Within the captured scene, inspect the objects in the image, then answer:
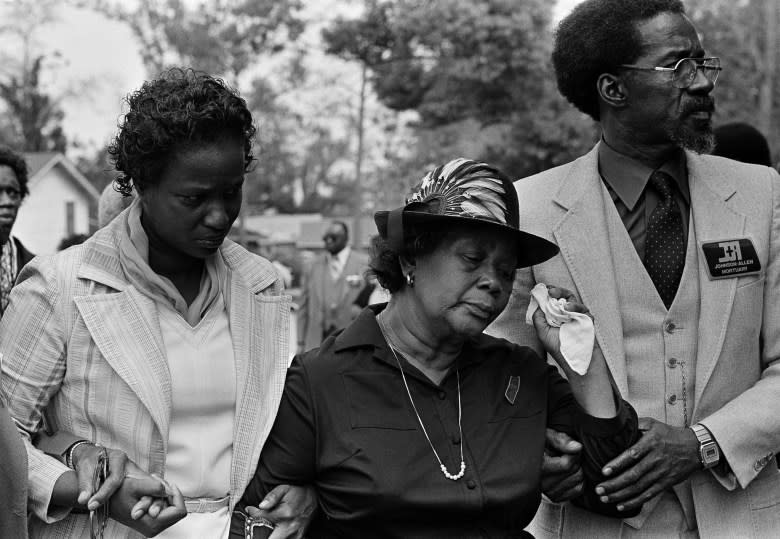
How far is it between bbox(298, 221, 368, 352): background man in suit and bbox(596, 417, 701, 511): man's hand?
30.4ft

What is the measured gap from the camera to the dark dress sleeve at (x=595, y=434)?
3.03 meters

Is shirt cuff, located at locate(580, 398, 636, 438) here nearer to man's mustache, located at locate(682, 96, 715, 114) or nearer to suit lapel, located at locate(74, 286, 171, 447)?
man's mustache, located at locate(682, 96, 715, 114)

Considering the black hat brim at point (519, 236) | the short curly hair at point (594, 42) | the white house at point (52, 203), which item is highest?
the short curly hair at point (594, 42)

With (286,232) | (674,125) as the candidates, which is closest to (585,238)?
(674,125)

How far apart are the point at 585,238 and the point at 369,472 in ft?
3.65

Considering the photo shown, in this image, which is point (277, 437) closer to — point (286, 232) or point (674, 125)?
point (674, 125)

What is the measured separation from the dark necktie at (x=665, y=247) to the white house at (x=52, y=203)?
37.5 m

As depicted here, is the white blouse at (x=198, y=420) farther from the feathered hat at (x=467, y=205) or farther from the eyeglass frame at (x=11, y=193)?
the eyeglass frame at (x=11, y=193)

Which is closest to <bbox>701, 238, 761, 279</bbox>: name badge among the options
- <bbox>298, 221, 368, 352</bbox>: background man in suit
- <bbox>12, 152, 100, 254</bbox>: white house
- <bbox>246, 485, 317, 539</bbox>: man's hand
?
<bbox>246, 485, 317, 539</bbox>: man's hand

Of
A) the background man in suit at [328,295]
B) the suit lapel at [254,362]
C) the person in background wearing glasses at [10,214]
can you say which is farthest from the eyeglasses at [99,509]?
the background man in suit at [328,295]

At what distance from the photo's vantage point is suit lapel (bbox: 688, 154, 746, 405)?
126 inches

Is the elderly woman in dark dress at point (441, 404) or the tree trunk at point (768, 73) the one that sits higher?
the tree trunk at point (768, 73)

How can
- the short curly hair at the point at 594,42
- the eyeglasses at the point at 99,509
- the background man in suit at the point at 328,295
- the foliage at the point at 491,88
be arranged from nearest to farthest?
the eyeglasses at the point at 99,509 < the short curly hair at the point at 594,42 < the background man in suit at the point at 328,295 < the foliage at the point at 491,88

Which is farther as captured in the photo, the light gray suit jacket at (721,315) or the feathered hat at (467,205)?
the light gray suit jacket at (721,315)
